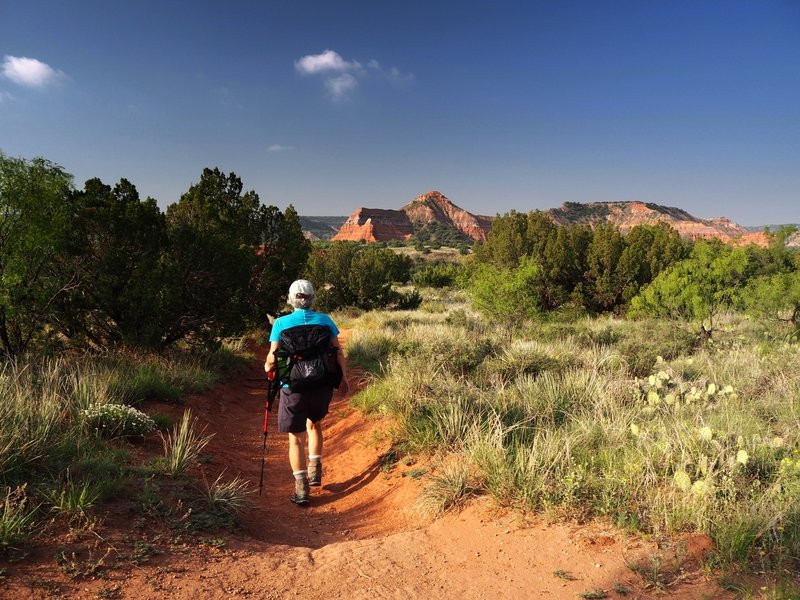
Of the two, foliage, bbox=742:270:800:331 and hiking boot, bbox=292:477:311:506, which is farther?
foliage, bbox=742:270:800:331

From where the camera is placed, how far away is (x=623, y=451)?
4.29 meters

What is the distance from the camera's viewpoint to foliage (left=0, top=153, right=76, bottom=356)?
6.59m

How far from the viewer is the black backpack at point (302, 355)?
4.59 m

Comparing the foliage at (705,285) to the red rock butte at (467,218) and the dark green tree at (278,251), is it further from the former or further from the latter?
the red rock butte at (467,218)

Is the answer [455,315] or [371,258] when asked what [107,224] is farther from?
[371,258]

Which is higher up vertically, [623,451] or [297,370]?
[297,370]

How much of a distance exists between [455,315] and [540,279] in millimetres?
5853

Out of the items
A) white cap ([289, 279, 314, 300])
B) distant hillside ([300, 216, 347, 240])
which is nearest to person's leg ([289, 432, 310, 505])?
white cap ([289, 279, 314, 300])

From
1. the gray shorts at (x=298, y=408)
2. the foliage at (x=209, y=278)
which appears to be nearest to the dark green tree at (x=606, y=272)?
the foliage at (x=209, y=278)

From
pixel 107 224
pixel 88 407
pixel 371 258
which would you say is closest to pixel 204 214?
pixel 107 224

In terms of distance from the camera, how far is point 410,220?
471 ft

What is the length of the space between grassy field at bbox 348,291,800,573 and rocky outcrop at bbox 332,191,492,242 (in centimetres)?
11154

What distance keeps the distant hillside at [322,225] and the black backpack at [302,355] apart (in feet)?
409

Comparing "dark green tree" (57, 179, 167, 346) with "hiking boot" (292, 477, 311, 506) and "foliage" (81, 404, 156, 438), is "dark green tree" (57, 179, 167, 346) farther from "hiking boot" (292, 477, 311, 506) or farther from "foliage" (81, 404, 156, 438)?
"hiking boot" (292, 477, 311, 506)
